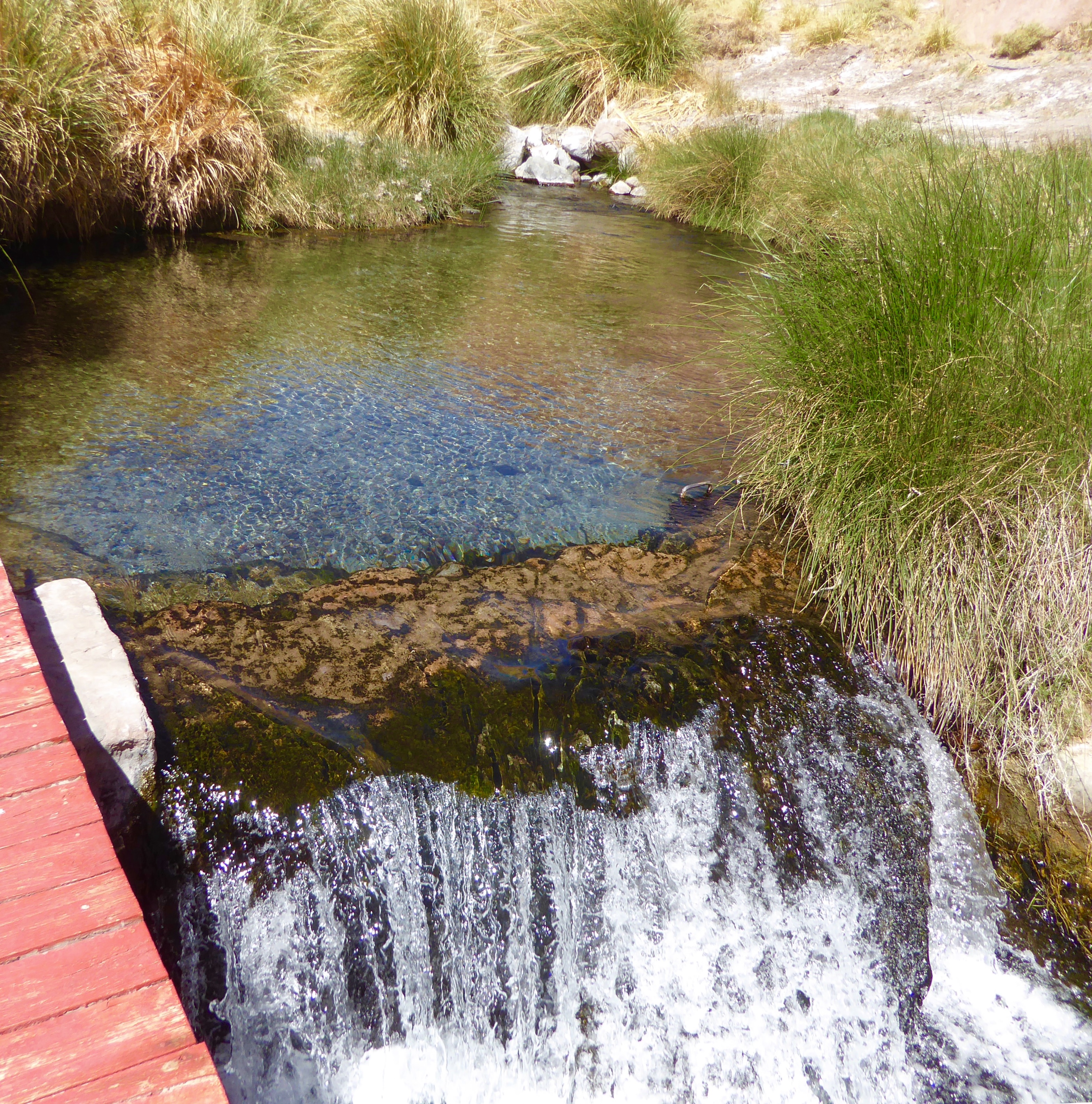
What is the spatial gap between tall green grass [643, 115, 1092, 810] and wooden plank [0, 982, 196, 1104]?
219 centimetres

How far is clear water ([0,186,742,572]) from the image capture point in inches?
125

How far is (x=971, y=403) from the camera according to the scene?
104 inches

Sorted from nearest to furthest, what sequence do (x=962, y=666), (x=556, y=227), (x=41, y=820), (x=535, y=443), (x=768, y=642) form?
(x=41, y=820)
(x=962, y=666)
(x=768, y=642)
(x=535, y=443)
(x=556, y=227)

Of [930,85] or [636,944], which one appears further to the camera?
[930,85]

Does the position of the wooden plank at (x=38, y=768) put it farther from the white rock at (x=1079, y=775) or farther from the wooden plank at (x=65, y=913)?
the white rock at (x=1079, y=775)

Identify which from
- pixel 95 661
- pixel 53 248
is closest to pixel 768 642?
pixel 95 661

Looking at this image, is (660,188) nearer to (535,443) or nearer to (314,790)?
(535,443)

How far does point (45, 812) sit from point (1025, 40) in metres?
17.4

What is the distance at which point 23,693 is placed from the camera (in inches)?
69.7

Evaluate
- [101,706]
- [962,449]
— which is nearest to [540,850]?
[101,706]

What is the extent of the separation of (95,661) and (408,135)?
8.17 m

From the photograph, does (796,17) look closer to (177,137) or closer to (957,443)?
(177,137)

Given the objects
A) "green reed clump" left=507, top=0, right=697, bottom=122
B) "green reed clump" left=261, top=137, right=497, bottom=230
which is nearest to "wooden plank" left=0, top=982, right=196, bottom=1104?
"green reed clump" left=261, top=137, right=497, bottom=230

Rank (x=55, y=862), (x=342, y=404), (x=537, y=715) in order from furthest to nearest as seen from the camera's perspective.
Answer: (x=342, y=404) < (x=537, y=715) < (x=55, y=862)
